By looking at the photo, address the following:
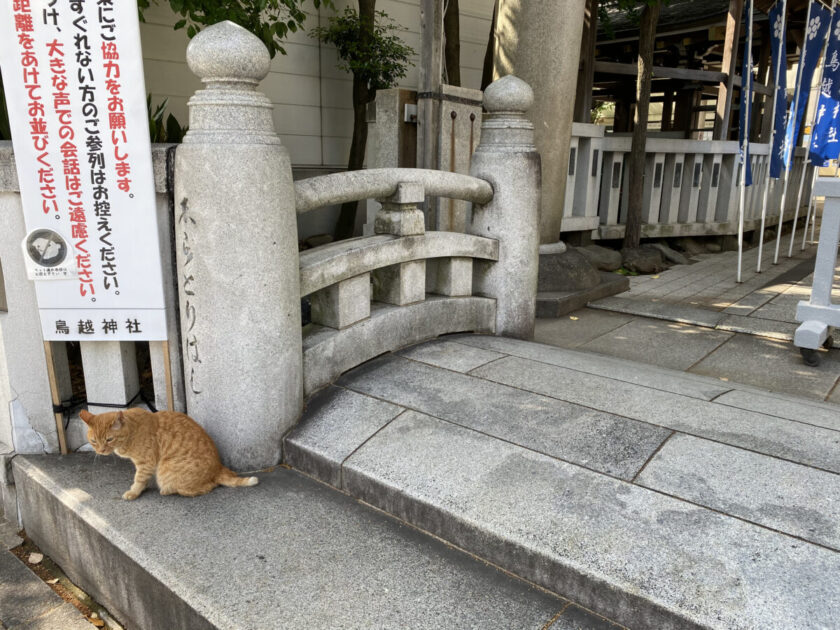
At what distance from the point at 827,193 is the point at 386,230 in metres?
3.55

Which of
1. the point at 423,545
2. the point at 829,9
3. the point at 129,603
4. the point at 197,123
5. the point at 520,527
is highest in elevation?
the point at 829,9

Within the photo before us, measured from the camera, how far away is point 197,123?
2.98 m

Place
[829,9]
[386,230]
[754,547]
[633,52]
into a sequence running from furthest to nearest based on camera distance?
Answer: [633,52]
[829,9]
[386,230]
[754,547]

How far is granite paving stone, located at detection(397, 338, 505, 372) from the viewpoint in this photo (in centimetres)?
405

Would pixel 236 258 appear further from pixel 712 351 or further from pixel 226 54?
pixel 712 351

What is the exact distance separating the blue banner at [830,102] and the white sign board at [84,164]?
9.34 meters

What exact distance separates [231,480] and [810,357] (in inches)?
185

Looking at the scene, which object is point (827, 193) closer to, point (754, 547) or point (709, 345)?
point (709, 345)

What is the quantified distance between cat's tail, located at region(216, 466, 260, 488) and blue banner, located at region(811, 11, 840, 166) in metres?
9.25

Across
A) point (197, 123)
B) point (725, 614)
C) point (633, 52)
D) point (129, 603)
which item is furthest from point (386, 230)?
point (633, 52)

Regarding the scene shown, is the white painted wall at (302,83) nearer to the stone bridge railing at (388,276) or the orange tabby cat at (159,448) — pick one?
the stone bridge railing at (388,276)

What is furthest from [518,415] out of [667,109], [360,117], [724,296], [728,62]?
[667,109]

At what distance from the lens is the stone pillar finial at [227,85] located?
9.43ft

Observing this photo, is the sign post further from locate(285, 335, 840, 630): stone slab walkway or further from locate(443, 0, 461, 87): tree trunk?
locate(443, 0, 461, 87): tree trunk
